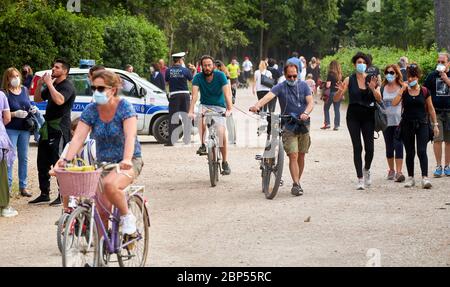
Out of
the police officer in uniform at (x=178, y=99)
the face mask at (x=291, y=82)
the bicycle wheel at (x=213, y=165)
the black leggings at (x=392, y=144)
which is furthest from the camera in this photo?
the police officer in uniform at (x=178, y=99)

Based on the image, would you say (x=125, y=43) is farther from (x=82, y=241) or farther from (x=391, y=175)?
(x=82, y=241)

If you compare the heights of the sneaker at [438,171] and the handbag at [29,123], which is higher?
the handbag at [29,123]

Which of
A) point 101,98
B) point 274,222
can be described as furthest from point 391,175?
point 101,98

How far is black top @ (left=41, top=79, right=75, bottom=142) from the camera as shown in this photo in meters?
13.6

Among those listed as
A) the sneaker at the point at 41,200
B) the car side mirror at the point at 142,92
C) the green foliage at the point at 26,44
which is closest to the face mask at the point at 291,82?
the sneaker at the point at 41,200

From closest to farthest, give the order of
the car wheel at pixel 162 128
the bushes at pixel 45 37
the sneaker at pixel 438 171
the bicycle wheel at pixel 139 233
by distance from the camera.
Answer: the bicycle wheel at pixel 139 233
the sneaker at pixel 438 171
the car wheel at pixel 162 128
the bushes at pixel 45 37

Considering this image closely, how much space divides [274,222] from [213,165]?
3.53 m

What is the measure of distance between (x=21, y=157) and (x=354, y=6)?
283 feet

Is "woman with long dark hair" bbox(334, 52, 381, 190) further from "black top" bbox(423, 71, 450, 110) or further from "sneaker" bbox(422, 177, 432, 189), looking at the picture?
"black top" bbox(423, 71, 450, 110)

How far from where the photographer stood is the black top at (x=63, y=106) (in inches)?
534

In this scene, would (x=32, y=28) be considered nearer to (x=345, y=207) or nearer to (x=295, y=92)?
(x=295, y=92)

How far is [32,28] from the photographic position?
94.6ft

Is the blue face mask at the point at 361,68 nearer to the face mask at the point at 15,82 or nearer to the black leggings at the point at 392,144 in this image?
the black leggings at the point at 392,144

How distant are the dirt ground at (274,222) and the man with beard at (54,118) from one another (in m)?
0.48
